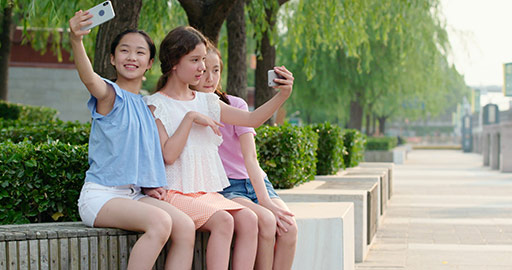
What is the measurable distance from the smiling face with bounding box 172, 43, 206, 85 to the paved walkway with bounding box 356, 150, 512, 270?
2.83m

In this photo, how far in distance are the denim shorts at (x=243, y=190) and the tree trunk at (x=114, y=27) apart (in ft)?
7.07

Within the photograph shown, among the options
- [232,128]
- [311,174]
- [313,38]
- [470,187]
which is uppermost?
[313,38]

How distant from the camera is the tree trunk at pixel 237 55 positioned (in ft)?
30.7

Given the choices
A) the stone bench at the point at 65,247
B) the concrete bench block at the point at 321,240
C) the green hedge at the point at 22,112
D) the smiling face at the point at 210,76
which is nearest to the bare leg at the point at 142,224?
the stone bench at the point at 65,247

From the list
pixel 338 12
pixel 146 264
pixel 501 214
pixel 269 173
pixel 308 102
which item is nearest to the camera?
pixel 146 264

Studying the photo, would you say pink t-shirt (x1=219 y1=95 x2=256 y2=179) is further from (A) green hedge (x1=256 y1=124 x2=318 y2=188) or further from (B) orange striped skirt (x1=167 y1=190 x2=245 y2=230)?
(A) green hedge (x1=256 y1=124 x2=318 y2=188)

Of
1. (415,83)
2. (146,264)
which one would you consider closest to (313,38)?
(146,264)

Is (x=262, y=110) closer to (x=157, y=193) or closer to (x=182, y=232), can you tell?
(x=157, y=193)

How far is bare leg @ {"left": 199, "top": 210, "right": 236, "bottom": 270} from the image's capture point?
341cm

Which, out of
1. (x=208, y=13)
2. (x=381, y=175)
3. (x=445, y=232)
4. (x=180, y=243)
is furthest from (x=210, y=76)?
(x=381, y=175)

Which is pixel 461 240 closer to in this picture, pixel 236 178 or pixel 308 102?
pixel 236 178

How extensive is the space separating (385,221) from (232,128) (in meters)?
5.45

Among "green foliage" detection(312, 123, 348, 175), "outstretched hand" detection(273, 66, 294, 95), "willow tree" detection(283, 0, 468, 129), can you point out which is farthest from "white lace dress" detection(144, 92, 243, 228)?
"willow tree" detection(283, 0, 468, 129)

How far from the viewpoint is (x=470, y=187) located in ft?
49.6
